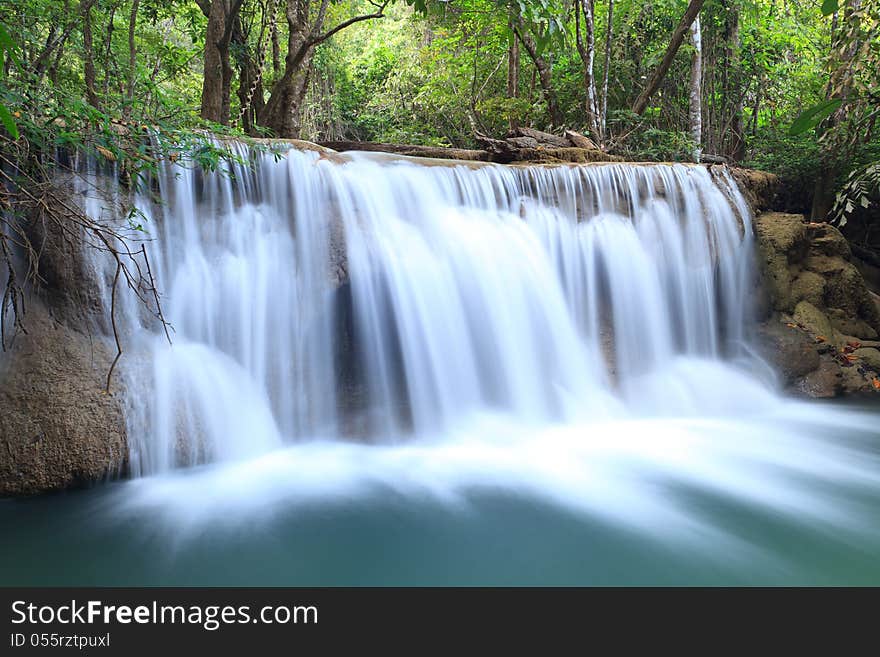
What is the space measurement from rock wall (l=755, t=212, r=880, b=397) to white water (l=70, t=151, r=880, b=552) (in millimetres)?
334

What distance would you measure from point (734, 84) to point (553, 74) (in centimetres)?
360

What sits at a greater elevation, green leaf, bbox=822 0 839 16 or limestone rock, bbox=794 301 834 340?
green leaf, bbox=822 0 839 16

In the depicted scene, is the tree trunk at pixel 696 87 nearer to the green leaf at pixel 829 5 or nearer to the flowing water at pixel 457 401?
the flowing water at pixel 457 401

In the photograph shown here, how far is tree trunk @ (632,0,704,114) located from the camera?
9.74 m

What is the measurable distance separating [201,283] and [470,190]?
2.90 meters

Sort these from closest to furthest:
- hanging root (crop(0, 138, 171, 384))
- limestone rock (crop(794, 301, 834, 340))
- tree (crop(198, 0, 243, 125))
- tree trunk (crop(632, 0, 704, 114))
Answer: hanging root (crop(0, 138, 171, 384)) → limestone rock (crop(794, 301, 834, 340)) → tree (crop(198, 0, 243, 125)) → tree trunk (crop(632, 0, 704, 114))

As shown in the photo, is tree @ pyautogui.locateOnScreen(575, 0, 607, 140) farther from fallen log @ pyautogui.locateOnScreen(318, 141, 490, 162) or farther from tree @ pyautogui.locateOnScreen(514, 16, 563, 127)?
fallen log @ pyautogui.locateOnScreen(318, 141, 490, 162)

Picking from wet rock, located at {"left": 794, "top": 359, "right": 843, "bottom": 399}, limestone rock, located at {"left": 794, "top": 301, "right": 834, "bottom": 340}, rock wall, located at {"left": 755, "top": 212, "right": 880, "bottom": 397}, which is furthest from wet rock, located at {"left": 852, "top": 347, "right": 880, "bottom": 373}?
wet rock, located at {"left": 794, "top": 359, "right": 843, "bottom": 399}

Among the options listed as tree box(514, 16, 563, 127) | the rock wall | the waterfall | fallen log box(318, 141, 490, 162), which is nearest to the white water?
the waterfall

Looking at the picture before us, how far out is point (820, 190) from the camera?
906cm

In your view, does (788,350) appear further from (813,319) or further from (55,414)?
(55,414)

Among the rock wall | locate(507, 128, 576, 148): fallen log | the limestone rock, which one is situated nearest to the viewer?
the rock wall

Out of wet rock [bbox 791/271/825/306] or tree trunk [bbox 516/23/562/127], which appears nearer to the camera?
wet rock [bbox 791/271/825/306]

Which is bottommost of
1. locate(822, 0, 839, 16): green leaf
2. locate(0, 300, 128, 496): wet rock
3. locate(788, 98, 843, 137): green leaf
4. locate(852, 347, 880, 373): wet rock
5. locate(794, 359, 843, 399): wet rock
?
locate(794, 359, 843, 399): wet rock
